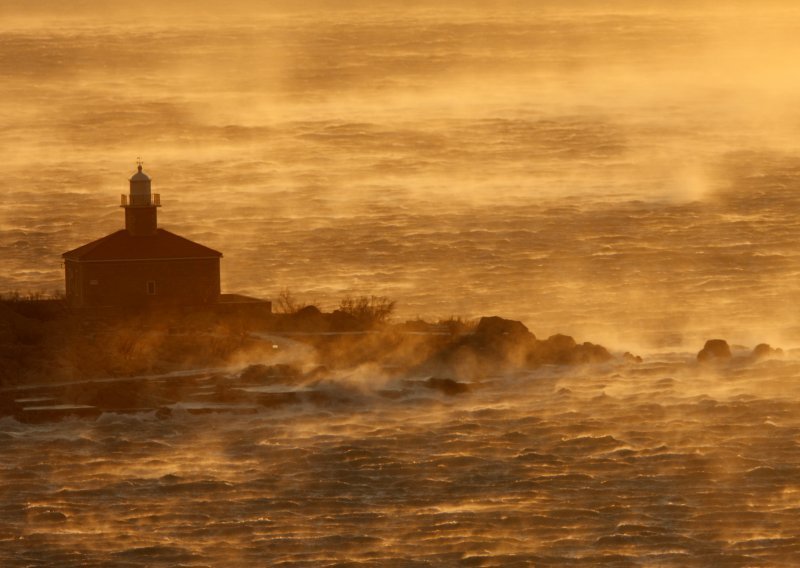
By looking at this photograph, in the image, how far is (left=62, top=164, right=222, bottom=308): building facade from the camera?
84.5m

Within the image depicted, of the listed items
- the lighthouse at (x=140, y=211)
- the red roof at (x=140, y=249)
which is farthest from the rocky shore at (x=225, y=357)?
the lighthouse at (x=140, y=211)

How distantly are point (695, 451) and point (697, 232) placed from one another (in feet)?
297

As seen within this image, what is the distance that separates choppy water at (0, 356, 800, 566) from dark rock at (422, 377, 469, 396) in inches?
15.4

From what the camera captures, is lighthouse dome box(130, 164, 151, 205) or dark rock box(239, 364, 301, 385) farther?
lighthouse dome box(130, 164, 151, 205)

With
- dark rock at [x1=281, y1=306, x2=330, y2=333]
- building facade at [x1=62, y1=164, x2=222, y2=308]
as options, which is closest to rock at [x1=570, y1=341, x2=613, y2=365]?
dark rock at [x1=281, y1=306, x2=330, y2=333]

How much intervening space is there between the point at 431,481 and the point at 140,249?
62.6ft

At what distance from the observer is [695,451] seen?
7606cm

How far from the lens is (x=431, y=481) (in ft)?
229

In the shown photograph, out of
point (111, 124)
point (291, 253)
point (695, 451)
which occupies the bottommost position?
point (695, 451)

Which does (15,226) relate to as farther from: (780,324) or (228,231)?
(780,324)

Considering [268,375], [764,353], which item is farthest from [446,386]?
[764,353]

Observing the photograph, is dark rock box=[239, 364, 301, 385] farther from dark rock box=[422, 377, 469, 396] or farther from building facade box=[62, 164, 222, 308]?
building facade box=[62, 164, 222, 308]

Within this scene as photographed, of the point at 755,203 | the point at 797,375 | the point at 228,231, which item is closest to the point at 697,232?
the point at 755,203

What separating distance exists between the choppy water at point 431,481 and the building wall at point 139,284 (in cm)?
908
